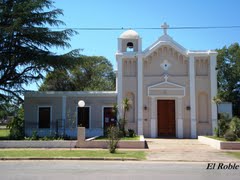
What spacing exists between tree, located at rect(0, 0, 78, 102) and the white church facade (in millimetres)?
1770

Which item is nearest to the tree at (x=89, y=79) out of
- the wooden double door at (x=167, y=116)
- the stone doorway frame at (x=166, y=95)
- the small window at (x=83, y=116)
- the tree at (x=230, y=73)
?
the tree at (x=230, y=73)

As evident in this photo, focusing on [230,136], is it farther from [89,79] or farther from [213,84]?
[89,79]

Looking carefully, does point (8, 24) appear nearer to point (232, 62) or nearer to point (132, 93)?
point (132, 93)

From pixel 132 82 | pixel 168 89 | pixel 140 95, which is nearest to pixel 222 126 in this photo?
pixel 168 89

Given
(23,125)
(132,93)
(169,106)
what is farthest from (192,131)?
(23,125)

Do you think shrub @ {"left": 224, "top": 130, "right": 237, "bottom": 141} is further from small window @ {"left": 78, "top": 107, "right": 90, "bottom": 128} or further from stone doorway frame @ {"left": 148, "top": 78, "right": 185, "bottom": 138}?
small window @ {"left": 78, "top": 107, "right": 90, "bottom": 128}

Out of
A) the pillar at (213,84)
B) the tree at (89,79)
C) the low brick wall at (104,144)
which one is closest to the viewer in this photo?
the low brick wall at (104,144)

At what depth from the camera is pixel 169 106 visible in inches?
1236

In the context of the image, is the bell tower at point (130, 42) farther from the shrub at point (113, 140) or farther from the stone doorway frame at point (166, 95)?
the shrub at point (113, 140)

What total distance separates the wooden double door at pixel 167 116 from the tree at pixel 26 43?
8311 millimetres

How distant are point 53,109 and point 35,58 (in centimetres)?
452

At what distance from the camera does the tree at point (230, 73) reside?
46625 millimetres

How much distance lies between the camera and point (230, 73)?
4747 cm

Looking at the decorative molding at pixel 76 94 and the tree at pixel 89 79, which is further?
the tree at pixel 89 79
